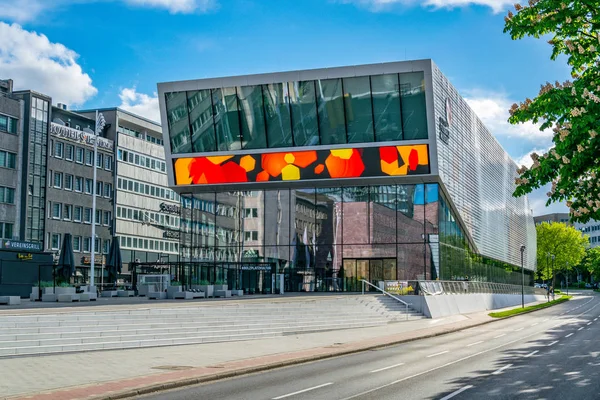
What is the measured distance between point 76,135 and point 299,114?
49163 mm

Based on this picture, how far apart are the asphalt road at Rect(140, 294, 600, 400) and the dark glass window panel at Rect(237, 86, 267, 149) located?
83.9ft

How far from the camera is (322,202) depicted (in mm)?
52281

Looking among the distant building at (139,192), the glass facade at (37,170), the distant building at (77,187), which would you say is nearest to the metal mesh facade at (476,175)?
the distant building at (139,192)

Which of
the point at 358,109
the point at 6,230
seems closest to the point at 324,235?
the point at 358,109

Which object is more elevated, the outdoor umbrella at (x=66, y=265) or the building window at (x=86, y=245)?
the building window at (x=86, y=245)

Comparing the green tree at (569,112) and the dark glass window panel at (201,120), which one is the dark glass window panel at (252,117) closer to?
the dark glass window panel at (201,120)

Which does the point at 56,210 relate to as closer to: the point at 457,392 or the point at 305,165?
the point at 305,165

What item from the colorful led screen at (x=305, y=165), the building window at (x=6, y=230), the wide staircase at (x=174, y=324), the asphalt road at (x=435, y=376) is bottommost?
the asphalt road at (x=435, y=376)

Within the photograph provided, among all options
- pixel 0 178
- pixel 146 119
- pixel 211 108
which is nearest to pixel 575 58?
pixel 211 108

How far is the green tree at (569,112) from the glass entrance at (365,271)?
3176 cm

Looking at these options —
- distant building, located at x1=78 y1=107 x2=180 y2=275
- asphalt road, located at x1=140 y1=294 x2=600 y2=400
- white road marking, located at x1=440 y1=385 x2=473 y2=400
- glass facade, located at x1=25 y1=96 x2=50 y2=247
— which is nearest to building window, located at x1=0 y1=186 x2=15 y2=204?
glass facade, located at x1=25 y1=96 x2=50 y2=247

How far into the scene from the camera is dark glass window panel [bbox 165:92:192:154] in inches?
2079

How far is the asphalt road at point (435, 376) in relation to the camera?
15.3 metres

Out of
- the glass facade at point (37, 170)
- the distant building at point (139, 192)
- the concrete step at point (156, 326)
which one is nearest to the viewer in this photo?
the concrete step at point (156, 326)
